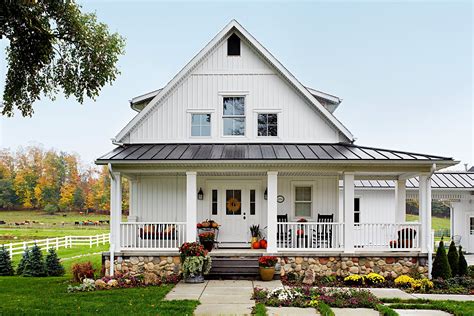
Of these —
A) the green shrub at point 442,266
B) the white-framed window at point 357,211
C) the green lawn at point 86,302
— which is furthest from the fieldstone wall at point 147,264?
the white-framed window at point 357,211

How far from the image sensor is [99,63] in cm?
1253

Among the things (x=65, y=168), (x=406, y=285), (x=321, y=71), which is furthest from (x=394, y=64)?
(x=65, y=168)

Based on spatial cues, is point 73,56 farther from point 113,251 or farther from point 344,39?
point 344,39

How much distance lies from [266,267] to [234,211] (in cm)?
339

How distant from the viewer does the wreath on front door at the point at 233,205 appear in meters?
17.1

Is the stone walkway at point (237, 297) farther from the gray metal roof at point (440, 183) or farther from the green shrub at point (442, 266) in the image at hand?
the gray metal roof at point (440, 183)

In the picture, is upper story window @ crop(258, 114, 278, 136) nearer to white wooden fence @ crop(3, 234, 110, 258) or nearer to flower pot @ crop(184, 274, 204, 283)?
flower pot @ crop(184, 274, 204, 283)

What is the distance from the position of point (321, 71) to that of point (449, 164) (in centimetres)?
1884

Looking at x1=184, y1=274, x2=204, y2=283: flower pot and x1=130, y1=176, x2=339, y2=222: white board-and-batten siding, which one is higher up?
x1=130, y1=176, x2=339, y2=222: white board-and-batten siding

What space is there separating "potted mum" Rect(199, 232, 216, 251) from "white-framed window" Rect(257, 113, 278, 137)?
3717 mm

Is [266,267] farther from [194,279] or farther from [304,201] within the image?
[304,201]

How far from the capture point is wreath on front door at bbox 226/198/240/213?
17109 millimetres

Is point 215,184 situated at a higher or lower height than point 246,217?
higher

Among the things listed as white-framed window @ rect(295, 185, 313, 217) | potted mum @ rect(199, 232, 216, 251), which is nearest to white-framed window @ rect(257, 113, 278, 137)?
white-framed window @ rect(295, 185, 313, 217)
